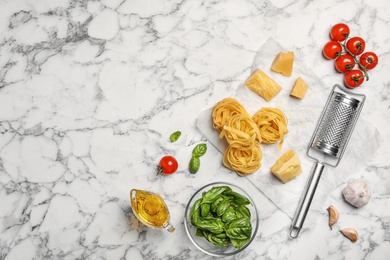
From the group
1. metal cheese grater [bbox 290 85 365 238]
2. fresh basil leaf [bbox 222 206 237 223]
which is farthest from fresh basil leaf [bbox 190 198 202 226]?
metal cheese grater [bbox 290 85 365 238]

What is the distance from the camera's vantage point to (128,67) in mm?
2760

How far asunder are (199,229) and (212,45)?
844mm

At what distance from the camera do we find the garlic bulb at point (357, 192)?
110 inches

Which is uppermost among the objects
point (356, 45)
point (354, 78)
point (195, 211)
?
point (356, 45)

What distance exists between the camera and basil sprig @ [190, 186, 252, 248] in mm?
2570

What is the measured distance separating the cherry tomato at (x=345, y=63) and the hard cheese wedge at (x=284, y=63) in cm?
22

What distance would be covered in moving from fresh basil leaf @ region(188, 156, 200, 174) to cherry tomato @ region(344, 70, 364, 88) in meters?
0.79

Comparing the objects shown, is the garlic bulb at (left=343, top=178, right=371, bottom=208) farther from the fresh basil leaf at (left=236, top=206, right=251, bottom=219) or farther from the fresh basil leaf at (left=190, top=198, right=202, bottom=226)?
the fresh basil leaf at (left=190, top=198, right=202, bottom=226)

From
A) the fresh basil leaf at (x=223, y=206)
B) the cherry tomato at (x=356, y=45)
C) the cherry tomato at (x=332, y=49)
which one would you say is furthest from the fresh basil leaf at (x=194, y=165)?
the cherry tomato at (x=356, y=45)

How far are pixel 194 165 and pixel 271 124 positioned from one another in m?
0.40

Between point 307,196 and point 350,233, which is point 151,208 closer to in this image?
point 307,196

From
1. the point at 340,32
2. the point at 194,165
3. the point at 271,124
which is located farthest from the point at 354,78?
the point at 194,165

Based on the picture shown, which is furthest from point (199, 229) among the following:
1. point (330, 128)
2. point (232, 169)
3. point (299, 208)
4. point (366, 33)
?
point (366, 33)

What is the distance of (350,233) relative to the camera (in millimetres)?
2834
